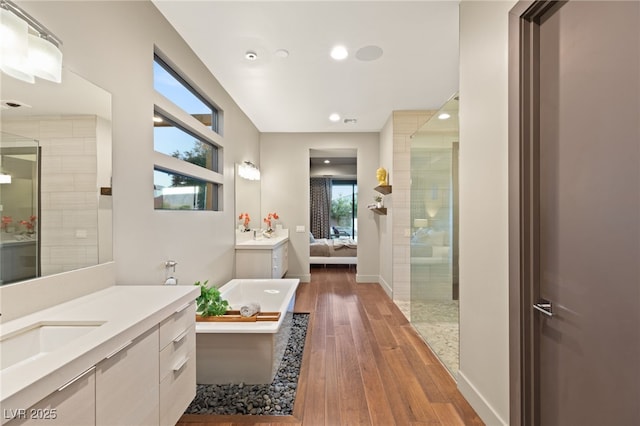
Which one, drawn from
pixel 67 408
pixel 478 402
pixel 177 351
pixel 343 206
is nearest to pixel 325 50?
pixel 177 351

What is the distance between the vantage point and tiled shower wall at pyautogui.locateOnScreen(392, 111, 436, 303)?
406 cm

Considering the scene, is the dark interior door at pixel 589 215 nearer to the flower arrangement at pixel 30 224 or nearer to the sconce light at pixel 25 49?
the sconce light at pixel 25 49

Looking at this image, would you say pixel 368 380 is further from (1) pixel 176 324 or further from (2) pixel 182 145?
(2) pixel 182 145

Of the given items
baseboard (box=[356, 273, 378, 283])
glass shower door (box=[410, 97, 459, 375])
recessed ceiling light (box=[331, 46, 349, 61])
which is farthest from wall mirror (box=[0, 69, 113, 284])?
baseboard (box=[356, 273, 378, 283])

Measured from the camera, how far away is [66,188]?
1323 mm

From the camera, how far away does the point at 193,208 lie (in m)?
2.68

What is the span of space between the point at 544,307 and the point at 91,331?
1852 millimetres

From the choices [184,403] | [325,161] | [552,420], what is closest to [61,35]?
[184,403]

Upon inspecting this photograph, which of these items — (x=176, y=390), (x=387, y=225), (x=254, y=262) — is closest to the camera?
(x=176, y=390)

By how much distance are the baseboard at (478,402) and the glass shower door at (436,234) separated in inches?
21.4

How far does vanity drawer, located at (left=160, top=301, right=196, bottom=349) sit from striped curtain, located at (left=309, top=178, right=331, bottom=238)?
6.96m

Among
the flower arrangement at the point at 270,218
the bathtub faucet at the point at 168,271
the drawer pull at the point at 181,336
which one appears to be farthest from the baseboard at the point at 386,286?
the drawer pull at the point at 181,336

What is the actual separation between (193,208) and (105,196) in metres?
1.12

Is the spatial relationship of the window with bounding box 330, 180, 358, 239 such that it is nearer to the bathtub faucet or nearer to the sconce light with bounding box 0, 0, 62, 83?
the bathtub faucet
